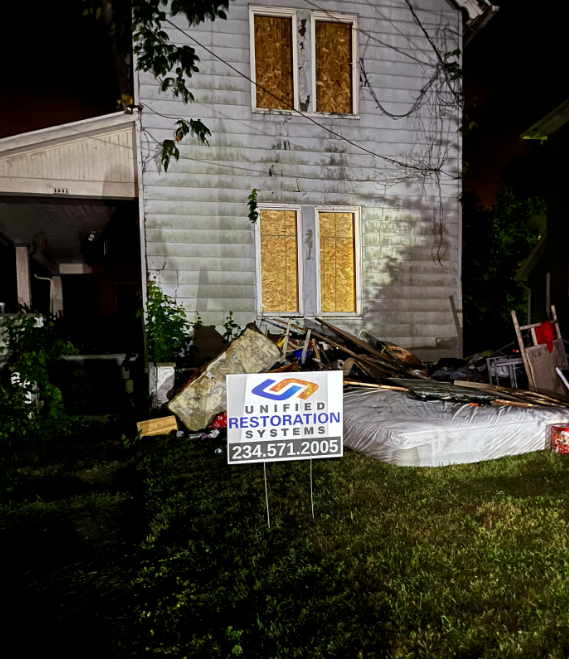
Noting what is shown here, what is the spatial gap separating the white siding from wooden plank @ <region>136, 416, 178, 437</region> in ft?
8.83

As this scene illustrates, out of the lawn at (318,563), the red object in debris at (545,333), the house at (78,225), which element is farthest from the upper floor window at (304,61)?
the lawn at (318,563)

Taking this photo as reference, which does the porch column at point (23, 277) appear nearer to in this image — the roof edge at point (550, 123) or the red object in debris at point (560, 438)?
the red object in debris at point (560, 438)

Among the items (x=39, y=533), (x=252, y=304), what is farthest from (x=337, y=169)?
(x=39, y=533)

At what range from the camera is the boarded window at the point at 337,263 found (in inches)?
400

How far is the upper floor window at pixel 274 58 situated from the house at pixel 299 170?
0.08 ft

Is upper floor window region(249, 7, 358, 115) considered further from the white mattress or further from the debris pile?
the white mattress

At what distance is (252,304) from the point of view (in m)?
9.81

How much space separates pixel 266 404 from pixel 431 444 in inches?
78.6

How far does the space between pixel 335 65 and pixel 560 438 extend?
306 inches

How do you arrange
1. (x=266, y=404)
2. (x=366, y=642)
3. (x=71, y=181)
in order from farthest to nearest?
(x=71, y=181) → (x=266, y=404) → (x=366, y=642)

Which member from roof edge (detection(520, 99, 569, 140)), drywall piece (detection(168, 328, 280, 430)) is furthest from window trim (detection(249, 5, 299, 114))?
roof edge (detection(520, 99, 569, 140))

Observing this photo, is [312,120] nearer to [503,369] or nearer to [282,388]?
[503,369]

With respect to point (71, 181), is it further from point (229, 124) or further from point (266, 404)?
point (266, 404)

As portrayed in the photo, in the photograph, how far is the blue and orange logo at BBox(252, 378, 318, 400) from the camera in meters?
4.26
